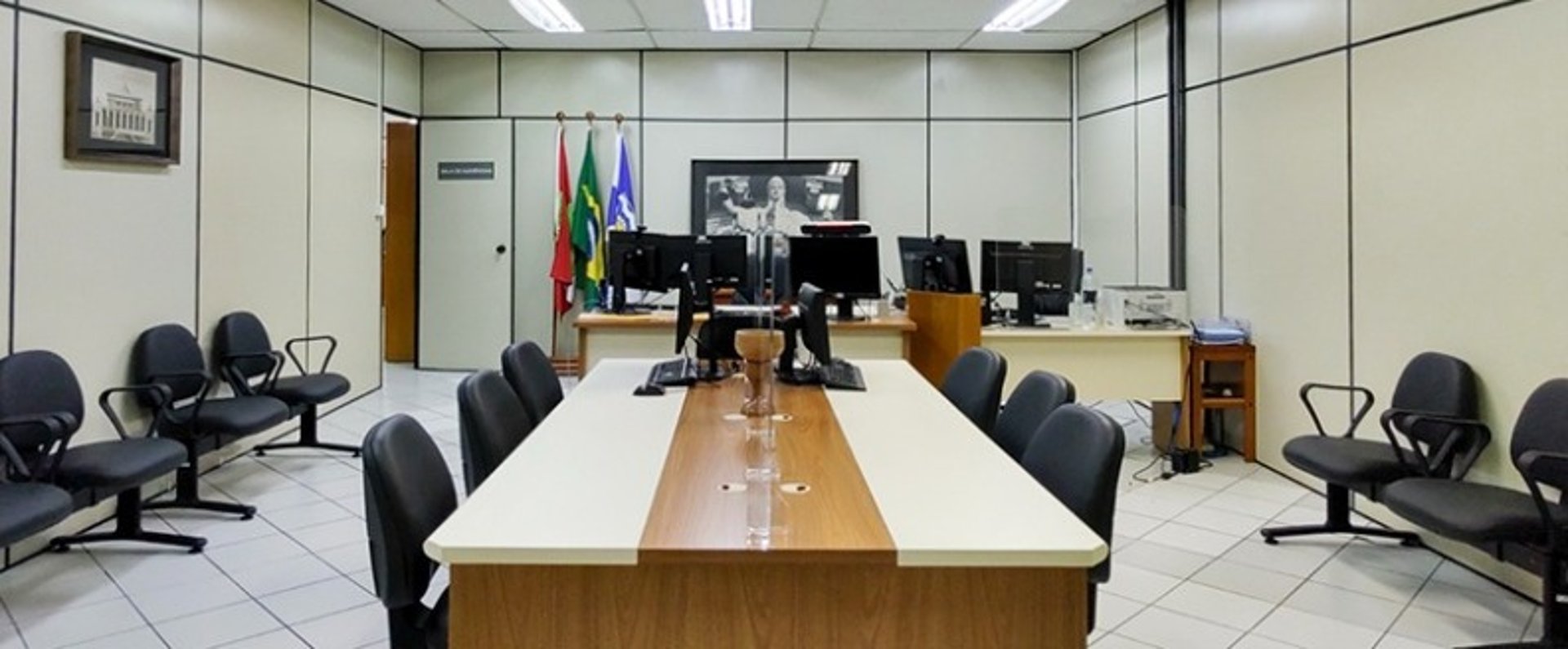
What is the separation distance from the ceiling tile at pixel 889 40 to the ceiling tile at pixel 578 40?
146 centimetres

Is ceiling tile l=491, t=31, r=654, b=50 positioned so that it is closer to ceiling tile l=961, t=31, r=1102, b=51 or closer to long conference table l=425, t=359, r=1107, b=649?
ceiling tile l=961, t=31, r=1102, b=51

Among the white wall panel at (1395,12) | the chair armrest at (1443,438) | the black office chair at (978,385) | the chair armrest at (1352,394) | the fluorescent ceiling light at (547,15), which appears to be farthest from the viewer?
the fluorescent ceiling light at (547,15)

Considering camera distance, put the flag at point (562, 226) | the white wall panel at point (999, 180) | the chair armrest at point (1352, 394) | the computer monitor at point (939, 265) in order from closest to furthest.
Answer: the chair armrest at point (1352, 394)
the computer monitor at point (939, 265)
the flag at point (562, 226)
the white wall panel at point (999, 180)

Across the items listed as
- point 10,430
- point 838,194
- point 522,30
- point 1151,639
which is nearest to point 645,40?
point 522,30

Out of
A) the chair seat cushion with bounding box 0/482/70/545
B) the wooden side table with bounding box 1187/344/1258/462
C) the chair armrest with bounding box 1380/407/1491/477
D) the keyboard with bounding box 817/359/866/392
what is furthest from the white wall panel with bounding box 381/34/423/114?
the chair armrest with bounding box 1380/407/1491/477

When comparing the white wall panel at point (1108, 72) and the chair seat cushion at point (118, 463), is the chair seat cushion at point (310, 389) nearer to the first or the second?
the chair seat cushion at point (118, 463)

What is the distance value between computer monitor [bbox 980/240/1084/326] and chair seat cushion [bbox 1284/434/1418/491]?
180 centimetres

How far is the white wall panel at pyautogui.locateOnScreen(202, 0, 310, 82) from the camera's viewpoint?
5.00m

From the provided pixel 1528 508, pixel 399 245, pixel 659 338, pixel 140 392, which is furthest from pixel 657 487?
pixel 399 245

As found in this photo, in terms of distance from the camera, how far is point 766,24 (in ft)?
23.4

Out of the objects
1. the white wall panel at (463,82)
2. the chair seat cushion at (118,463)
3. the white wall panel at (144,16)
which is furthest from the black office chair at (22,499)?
the white wall panel at (463,82)

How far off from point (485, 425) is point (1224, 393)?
4372 millimetres

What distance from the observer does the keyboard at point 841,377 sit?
11.0ft

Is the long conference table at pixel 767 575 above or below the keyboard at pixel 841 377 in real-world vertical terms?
below
